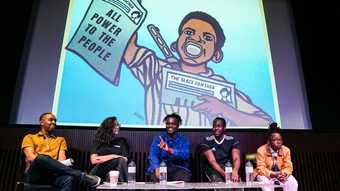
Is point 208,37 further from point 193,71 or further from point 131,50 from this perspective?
point 131,50

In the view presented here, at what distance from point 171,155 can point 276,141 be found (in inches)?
44.2

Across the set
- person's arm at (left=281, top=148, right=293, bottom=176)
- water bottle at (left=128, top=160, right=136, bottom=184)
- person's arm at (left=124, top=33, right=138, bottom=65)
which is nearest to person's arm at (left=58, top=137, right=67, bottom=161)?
water bottle at (left=128, top=160, right=136, bottom=184)

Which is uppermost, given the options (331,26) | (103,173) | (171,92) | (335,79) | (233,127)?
(331,26)

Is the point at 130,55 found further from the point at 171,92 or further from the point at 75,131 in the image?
the point at 75,131

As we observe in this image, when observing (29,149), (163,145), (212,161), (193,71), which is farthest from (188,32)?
(29,149)

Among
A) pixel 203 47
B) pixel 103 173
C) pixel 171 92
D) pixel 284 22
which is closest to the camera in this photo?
pixel 103 173

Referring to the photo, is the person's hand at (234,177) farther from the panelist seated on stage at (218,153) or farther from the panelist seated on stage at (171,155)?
the panelist seated on stage at (171,155)

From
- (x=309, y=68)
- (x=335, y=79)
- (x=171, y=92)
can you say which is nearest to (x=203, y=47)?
(x=171, y=92)

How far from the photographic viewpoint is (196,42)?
15.2 feet

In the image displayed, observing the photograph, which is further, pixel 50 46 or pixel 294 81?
pixel 294 81

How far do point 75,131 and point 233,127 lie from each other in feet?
6.26

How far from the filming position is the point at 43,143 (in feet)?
11.6

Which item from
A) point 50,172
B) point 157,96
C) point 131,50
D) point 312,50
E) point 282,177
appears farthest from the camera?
point 312,50

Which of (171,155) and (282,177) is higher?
(171,155)
